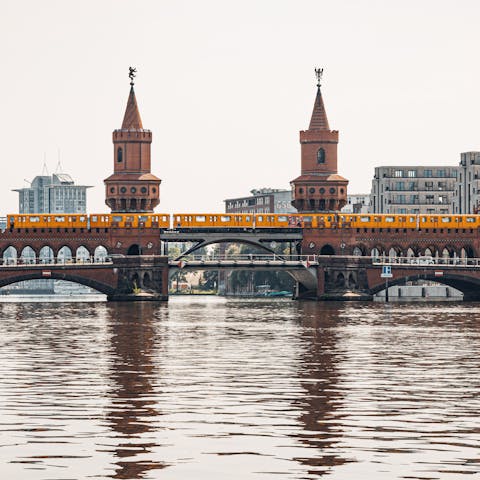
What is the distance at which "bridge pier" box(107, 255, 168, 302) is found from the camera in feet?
521

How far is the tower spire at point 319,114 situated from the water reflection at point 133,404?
356ft

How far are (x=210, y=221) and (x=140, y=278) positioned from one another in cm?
1469

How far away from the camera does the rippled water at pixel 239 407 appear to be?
29.3 m

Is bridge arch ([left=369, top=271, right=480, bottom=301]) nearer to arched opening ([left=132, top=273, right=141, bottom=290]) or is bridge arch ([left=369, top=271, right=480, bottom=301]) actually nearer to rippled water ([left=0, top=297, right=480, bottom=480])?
arched opening ([left=132, top=273, right=141, bottom=290])

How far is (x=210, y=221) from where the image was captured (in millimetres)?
170375

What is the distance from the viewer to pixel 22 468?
28625mm

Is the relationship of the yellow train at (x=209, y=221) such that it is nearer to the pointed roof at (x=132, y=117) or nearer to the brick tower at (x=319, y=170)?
the brick tower at (x=319, y=170)

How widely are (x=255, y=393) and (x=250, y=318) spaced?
223ft

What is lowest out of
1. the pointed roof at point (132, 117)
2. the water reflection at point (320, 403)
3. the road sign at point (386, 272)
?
the water reflection at point (320, 403)

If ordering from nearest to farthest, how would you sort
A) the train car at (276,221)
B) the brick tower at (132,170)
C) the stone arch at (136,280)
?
the stone arch at (136,280) → the train car at (276,221) → the brick tower at (132,170)

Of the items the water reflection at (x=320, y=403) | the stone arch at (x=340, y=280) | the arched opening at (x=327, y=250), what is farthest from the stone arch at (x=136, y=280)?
the water reflection at (x=320, y=403)

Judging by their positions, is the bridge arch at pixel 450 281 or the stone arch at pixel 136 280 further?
the bridge arch at pixel 450 281

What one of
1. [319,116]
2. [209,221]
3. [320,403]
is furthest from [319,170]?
[320,403]

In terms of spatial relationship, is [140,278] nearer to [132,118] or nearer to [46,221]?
[46,221]
